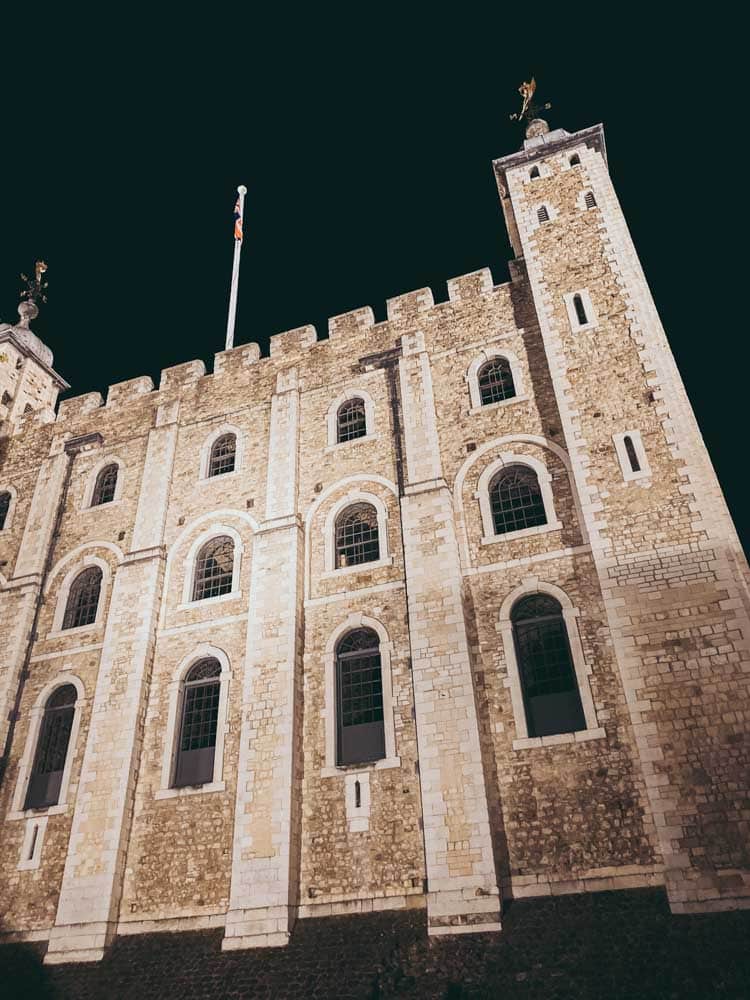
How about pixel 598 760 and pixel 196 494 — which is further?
pixel 196 494

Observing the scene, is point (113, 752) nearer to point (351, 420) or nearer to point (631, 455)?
point (351, 420)

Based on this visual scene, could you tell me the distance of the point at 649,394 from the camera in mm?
15219

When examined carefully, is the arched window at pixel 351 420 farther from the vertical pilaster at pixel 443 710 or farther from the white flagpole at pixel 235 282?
the white flagpole at pixel 235 282

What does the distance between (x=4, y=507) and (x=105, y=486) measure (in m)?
3.70

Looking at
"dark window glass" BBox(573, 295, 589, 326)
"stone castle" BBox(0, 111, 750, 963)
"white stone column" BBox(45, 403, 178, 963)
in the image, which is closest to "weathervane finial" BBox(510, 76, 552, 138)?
"stone castle" BBox(0, 111, 750, 963)

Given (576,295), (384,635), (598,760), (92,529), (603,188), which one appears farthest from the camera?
(92,529)

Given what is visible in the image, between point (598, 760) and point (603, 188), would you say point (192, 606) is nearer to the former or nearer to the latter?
point (598, 760)

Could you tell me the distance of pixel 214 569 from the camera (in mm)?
18203

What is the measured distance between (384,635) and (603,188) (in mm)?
12919

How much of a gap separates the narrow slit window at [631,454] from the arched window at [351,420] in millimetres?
6590

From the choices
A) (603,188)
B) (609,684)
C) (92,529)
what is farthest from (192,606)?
(603,188)

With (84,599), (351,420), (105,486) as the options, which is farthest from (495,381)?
(84,599)

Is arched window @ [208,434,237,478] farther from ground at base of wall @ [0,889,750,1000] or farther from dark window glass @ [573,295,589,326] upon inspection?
ground at base of wall @ [0,889,750,1000]

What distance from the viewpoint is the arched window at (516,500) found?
15.7m
